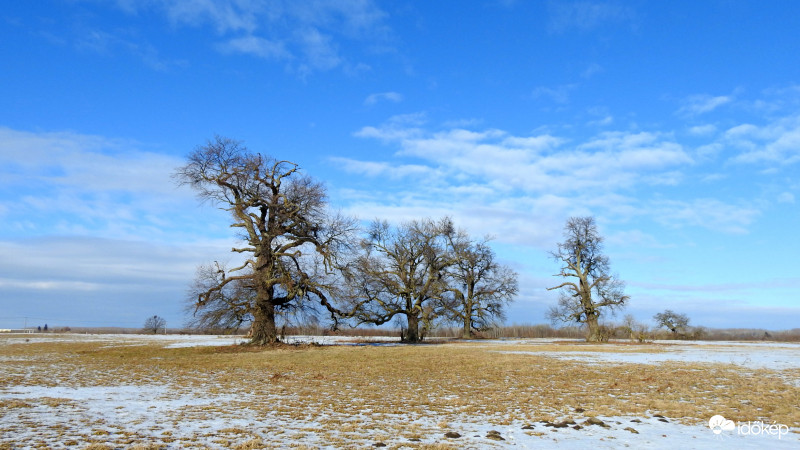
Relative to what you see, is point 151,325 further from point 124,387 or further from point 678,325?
point 678,325

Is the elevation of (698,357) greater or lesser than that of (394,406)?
lesser

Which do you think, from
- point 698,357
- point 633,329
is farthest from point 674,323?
point 698,357

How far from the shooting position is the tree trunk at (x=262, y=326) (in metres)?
29.1

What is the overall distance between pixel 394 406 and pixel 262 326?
20028 millimetres

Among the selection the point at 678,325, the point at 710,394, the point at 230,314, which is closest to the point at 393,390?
the point at 710,394

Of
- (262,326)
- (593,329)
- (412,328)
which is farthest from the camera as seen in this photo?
(593,329)

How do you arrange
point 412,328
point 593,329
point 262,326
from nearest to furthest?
point 262,326
point 412,328
point 593,329

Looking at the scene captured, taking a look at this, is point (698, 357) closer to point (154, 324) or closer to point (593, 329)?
point (593, 329)

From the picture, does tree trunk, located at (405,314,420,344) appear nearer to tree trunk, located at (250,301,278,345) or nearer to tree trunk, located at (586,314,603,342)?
tree trunk, located at (250,301,278,345)

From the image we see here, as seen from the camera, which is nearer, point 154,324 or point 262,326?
point 262,326

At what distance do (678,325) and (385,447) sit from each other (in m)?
61.1

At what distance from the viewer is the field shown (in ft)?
25.5

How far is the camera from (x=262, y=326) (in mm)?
29188

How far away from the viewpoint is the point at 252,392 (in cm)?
→ 1275
